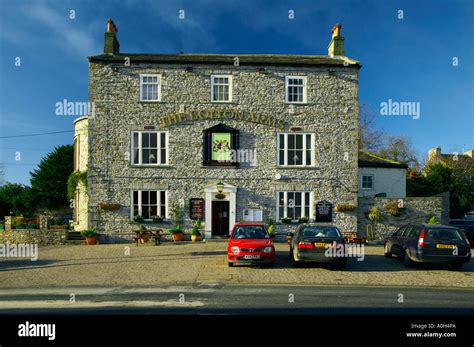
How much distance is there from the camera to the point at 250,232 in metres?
13.5

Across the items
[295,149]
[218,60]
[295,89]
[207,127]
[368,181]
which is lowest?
[368,181]

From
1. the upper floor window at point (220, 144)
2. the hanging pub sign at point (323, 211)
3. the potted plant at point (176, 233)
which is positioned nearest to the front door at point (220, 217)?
the potted plant at point (176, 233)

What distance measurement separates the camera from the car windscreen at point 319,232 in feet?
41.7

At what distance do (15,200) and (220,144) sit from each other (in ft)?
107

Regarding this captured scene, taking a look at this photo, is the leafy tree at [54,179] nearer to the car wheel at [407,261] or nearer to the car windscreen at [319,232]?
the car windscreen at [319,232]

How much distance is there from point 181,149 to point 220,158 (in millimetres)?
2326

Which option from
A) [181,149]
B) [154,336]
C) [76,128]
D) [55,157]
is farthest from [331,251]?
[55,157]

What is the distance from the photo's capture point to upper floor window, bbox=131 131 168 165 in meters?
20.5

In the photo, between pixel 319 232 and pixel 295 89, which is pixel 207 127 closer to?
pixel 295 89

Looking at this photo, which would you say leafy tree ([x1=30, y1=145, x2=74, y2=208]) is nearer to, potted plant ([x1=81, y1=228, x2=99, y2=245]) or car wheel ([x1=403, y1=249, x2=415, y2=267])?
potted plant ([x1=81, y1=228, x2=99, y2=245])

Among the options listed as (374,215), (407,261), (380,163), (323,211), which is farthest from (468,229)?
(407,261)

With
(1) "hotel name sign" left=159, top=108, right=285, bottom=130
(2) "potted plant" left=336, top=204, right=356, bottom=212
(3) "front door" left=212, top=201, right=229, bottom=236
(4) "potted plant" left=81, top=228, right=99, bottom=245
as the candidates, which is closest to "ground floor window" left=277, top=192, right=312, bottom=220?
(2) "potted plant" left=336, top=204, right=356, bottom=212

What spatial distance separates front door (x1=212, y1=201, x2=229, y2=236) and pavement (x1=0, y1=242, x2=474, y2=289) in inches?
163

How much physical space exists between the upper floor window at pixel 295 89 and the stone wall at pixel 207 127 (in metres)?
0.36
